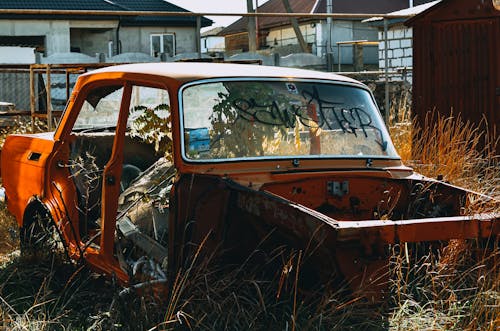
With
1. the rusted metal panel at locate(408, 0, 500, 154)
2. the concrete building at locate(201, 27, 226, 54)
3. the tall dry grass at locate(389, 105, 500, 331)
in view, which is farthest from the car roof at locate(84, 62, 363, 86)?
the concrete building at locate(201, 27, 226, 54)

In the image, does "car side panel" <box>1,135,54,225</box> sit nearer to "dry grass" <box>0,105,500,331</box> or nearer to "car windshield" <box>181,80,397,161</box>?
"dry grass" <box>0,105,500,331</box>

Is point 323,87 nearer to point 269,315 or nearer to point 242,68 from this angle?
point 242,68

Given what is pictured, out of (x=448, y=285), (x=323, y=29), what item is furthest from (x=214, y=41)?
(x=448, y=285)

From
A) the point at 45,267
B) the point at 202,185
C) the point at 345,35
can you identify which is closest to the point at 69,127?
the point at 45,267

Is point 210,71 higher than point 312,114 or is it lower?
higher

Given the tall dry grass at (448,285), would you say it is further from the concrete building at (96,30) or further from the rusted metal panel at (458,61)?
the concrete building at (96,30)

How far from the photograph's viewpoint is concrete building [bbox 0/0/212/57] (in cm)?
3606

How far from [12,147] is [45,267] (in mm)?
1159

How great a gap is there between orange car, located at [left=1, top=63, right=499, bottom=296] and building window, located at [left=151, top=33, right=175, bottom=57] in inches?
1360

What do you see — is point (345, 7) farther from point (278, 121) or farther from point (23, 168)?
point (278, 121)

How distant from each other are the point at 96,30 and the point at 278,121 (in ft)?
113

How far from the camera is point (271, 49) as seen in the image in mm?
47062

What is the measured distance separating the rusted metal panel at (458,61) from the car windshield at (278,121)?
181 inches

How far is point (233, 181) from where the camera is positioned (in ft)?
16.4
